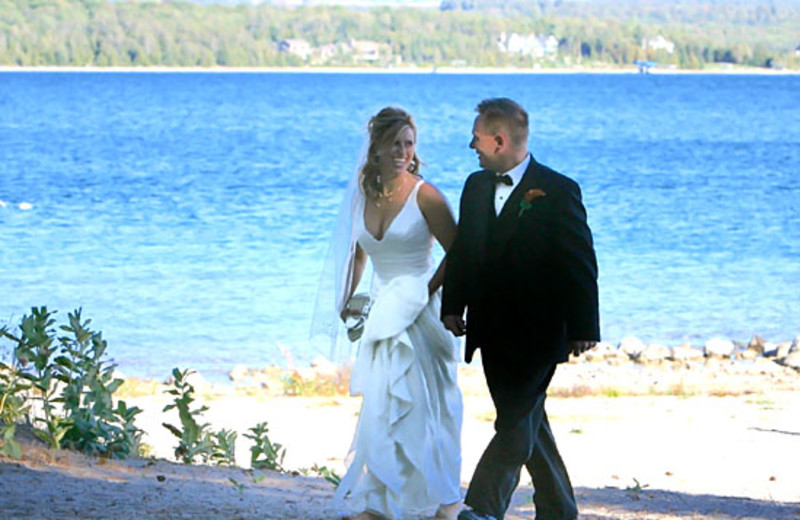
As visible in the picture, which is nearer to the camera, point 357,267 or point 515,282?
point 515,282

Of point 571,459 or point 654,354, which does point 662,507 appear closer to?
point 571,459

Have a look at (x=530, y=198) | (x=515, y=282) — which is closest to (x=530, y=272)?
(x=515, y=282)

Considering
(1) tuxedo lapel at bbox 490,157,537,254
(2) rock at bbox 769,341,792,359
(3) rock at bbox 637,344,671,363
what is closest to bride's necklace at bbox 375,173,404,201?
(1) tuxedo lapel at bbox 490,157,537,254

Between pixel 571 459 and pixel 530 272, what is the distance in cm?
468

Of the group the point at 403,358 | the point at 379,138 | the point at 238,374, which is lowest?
the point at 238,374

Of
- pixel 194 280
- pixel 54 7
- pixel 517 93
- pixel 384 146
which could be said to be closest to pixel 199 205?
pixel 194 280

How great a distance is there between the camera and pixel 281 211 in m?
37.8

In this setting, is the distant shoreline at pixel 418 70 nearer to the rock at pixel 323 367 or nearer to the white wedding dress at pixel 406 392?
the rock at pixel 323 367

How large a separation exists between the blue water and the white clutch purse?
689mm

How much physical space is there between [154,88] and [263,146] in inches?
2452

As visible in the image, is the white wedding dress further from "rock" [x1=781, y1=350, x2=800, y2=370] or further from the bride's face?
"rock" [x1=781, y1=350, x2=800, y2=370]

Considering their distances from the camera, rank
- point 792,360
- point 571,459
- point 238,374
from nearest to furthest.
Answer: point 571,459 < point 238,374 < point 792,360

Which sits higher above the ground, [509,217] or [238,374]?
[509,217]

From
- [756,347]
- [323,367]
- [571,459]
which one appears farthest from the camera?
[756,347]
